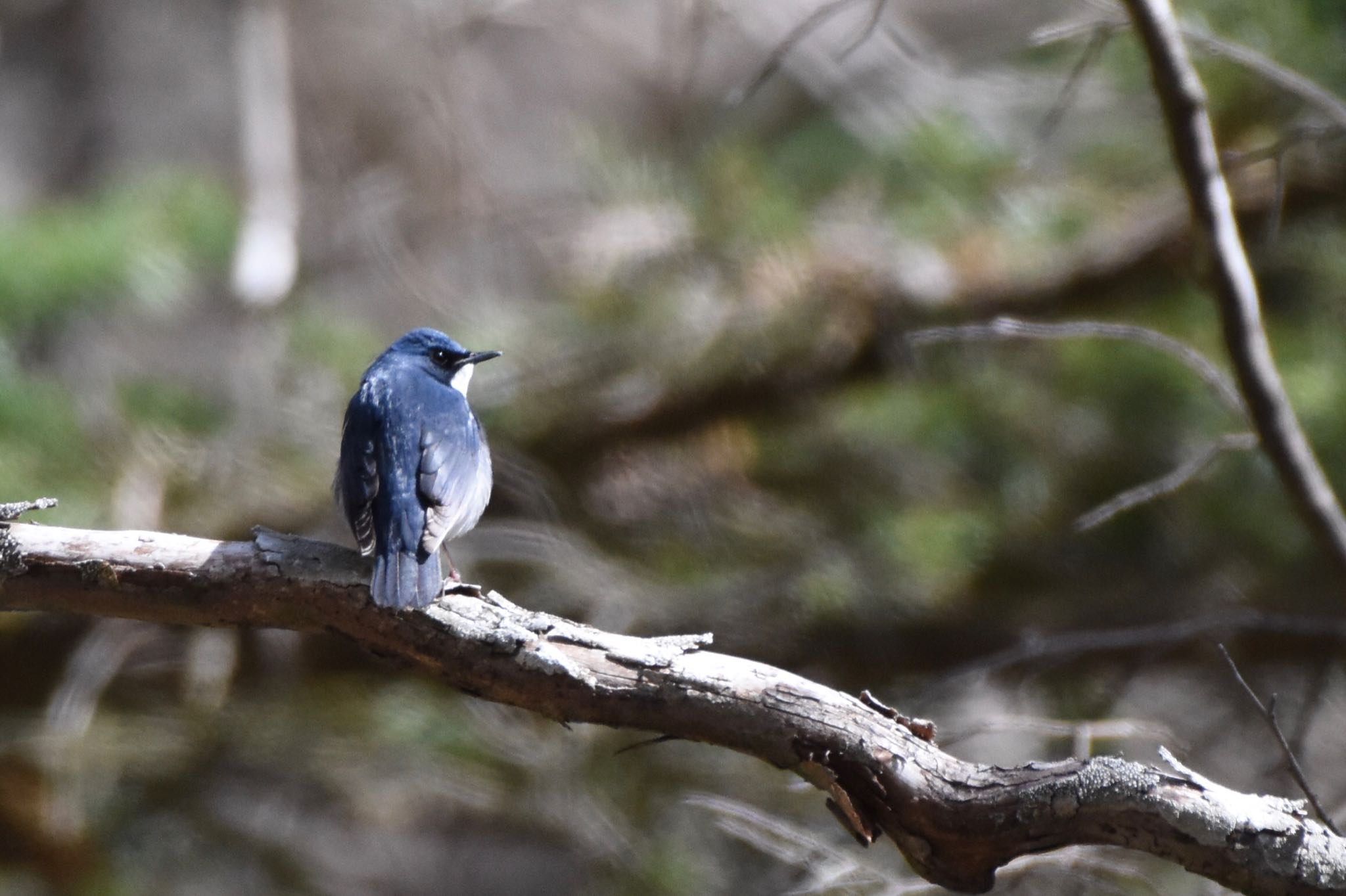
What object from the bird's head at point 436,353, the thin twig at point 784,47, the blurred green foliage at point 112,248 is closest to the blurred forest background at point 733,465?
the blurred green foliage at point 112,248

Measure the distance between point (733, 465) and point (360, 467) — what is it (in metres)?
3.09

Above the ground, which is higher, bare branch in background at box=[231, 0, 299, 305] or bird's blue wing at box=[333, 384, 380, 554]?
bare branch in background at box=[231, 0, 299, 305]

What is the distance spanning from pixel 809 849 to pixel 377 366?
2.03 metres

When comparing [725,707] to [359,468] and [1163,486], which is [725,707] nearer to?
[359,468]

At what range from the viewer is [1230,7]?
5551 mm

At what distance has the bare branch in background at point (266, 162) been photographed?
7.16 m

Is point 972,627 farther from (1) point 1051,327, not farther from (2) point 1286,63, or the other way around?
(2) point 1286,63

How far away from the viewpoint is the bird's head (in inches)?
177

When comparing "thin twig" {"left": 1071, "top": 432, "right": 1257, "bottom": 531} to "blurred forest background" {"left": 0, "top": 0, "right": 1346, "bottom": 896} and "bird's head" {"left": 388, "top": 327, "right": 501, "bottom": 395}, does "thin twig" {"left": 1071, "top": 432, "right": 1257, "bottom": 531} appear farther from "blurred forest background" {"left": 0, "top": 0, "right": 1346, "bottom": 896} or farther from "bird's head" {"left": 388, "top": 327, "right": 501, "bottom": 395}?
"bird's head" {"left": 388, "top": 327, "right": 501, "bottom": 395}

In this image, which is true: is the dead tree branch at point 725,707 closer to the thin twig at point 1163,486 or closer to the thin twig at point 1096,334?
the thin twig at point 1163,486

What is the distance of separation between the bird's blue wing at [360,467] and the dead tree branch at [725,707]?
42 cm

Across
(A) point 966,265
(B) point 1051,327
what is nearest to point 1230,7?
(A) point 966,265

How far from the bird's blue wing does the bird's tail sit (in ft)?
1.38

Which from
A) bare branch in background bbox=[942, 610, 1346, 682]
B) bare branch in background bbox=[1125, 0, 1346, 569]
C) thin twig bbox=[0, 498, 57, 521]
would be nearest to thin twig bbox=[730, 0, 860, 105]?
bare branch in background bbox=[1125, 0, 1346, 569]
